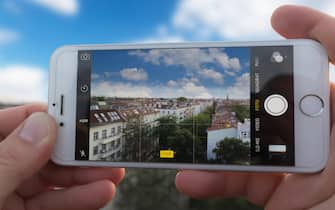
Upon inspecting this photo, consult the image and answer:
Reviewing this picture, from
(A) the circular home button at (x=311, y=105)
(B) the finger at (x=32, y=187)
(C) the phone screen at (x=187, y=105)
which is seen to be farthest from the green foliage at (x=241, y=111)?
(B) the finger at (x=32, y=187)

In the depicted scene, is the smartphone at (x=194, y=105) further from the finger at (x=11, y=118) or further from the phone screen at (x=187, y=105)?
the finger at (x=11, y=118)

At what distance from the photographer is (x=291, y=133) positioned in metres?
0.74

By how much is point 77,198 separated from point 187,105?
13.6 inches

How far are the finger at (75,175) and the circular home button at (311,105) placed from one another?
0.44 m

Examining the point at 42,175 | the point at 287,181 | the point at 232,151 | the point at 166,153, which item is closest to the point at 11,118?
the point at 42,175

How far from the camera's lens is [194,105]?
0.77 m

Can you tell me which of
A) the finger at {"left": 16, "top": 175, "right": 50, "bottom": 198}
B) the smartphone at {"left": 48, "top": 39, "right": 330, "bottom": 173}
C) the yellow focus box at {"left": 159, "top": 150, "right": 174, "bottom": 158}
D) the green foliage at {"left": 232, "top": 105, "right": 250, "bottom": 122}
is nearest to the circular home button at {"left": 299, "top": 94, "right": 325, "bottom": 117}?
the smartphone at {"left": 48, "top": 39, "right": 330, "bottom": 173}

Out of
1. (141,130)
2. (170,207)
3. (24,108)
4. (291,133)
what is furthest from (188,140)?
(170,207)

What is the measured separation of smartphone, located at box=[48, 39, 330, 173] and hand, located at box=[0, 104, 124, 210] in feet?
0.18

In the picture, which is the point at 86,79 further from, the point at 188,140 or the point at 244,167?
the point at 244,167

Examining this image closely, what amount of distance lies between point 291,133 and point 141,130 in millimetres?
319

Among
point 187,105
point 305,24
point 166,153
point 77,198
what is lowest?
point 77,198

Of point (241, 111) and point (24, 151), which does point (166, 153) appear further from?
point (24, 151)

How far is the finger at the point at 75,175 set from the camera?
84cm
